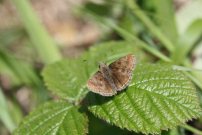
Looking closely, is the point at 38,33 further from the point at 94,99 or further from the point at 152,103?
the point at 152,103

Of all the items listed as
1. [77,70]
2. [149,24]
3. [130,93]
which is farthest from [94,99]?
[149,24]

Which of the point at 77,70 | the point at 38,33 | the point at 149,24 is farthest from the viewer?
the point at 38,33

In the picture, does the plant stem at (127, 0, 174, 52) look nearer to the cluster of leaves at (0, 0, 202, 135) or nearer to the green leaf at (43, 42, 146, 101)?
the cluster of leaves at (0, 0, 202, 135)

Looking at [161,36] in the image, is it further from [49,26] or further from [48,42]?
[49,26]

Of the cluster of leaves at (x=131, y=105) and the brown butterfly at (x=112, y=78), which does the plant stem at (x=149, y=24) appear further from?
the brown butterfly at (x=112, y=78)

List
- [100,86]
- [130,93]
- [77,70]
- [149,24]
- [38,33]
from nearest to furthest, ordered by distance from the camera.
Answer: [100,86] → [130,93] → [77,70] → [149,24] → [38,33]

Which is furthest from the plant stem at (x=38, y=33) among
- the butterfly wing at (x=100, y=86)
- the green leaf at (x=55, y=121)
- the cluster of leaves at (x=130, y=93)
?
the butterfly wing at (x=100, y=86)

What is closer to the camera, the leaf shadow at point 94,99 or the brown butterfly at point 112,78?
the brown butterfly at point 112,78
